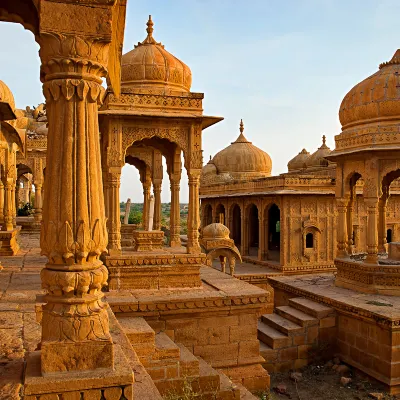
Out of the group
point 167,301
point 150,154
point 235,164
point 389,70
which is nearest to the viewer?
point 167,301

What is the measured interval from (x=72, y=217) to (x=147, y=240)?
5734 mm

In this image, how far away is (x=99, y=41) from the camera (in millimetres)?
3092

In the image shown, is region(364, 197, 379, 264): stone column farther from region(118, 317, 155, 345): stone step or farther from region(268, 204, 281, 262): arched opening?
region(268, 204, 281, 262): arched opening

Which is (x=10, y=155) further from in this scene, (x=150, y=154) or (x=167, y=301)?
(x=167, y=301)

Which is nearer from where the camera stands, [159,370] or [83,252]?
[83,252]

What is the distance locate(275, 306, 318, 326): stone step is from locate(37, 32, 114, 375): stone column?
22.2ft

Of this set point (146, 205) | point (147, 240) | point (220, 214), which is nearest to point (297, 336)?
point (147, 240)

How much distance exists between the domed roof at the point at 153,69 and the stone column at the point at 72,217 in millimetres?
5927

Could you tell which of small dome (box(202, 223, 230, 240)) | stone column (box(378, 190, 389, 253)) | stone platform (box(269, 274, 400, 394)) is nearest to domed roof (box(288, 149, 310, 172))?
small dome (box(202, 223, 230, 240))

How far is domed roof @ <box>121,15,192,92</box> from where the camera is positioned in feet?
29.1

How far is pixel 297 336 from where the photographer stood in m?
8.89

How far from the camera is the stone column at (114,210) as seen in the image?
8.08m

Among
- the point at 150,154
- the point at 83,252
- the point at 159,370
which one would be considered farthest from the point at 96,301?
the point at 150,154

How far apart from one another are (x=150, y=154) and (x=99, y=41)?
8.62m
